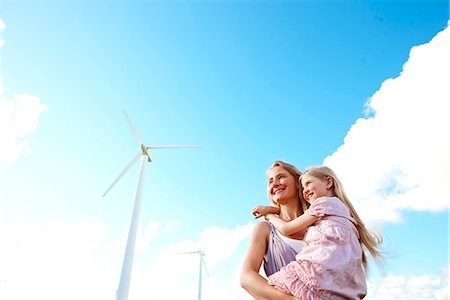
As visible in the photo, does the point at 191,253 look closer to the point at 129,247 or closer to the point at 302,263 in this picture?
the point at 129,247

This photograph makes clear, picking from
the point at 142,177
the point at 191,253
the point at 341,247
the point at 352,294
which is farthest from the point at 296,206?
the point at 191,253

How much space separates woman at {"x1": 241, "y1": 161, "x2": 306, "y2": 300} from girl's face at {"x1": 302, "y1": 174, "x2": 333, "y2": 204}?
0.25 meters

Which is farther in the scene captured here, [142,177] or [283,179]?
[142,177]

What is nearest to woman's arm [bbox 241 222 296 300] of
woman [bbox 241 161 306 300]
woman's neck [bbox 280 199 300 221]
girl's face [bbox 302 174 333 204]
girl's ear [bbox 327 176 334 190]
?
woman [bbox 241 161 306 300]

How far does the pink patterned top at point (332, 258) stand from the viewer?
2.78 m

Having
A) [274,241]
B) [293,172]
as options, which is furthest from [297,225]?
[293,172]

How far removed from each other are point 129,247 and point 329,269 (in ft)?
54.6

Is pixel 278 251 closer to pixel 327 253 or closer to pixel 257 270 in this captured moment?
pixel 257 270

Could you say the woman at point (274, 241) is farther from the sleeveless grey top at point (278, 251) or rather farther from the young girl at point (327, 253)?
the young girl at point (327, 253)

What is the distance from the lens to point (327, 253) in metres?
2.91

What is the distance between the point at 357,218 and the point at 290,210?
74 cm

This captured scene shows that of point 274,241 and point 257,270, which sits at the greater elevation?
point 274,241

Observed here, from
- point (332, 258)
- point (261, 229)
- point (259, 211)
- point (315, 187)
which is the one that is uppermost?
point (315, 187)

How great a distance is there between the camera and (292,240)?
11.4ft
